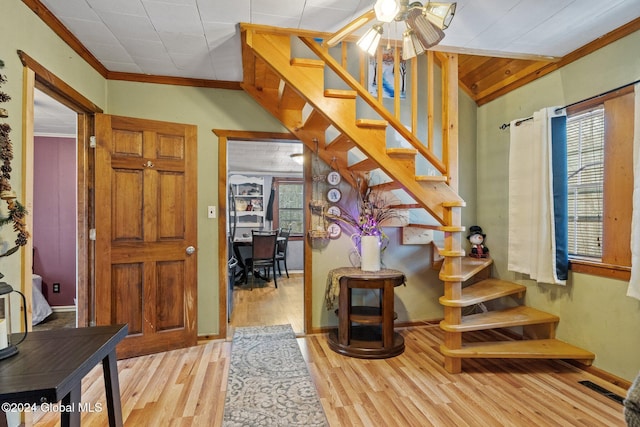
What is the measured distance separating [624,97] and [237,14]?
8.81 ft

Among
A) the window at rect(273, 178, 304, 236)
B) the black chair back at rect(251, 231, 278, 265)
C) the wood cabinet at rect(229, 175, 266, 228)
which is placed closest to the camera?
the black chair back at rect(251, 231, 278, 265)

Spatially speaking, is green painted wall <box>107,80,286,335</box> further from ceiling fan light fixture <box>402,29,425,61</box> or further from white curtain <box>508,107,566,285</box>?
white curtain <box>508,107,566,285</box>

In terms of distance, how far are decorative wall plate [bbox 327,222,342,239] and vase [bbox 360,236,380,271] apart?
0.36 meters

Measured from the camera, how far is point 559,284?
2.66m

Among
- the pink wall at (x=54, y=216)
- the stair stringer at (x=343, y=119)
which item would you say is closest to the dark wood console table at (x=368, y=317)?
the stair stringer at (x=343, y=119)

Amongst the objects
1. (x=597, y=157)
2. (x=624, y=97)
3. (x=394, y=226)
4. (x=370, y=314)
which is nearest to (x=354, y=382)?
(x=370, y=314)

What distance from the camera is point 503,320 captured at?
2.62m

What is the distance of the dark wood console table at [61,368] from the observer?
0.96 m

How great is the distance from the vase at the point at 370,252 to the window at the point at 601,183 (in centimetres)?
157

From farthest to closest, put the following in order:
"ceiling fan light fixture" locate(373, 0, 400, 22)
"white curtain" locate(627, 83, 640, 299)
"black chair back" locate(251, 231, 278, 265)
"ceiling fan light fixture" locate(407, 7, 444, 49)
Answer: "black chair back" locate(251, 231, 278, 265) → "white curtain" locate(627, 83, 640, 299) → "ceiling fan light fixture" locate(407, 7, 444, 49) → "ceiling fan light fixture" locate(373, 0, 400, 22)

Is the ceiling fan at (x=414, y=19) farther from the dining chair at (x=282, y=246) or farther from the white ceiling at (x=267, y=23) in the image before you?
the dining chair at (x=282, y=246)

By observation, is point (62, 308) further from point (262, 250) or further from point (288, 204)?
point (288, 204)

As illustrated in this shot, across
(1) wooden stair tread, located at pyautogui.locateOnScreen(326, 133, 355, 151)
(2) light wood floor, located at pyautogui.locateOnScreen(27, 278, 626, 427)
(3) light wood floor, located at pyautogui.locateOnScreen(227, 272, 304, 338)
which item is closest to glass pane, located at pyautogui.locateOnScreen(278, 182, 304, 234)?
(3) light wood floor, located at pyautogui.locateOnScreen(227, 272, 304, 338)

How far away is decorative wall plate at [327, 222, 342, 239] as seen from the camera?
126 inches
